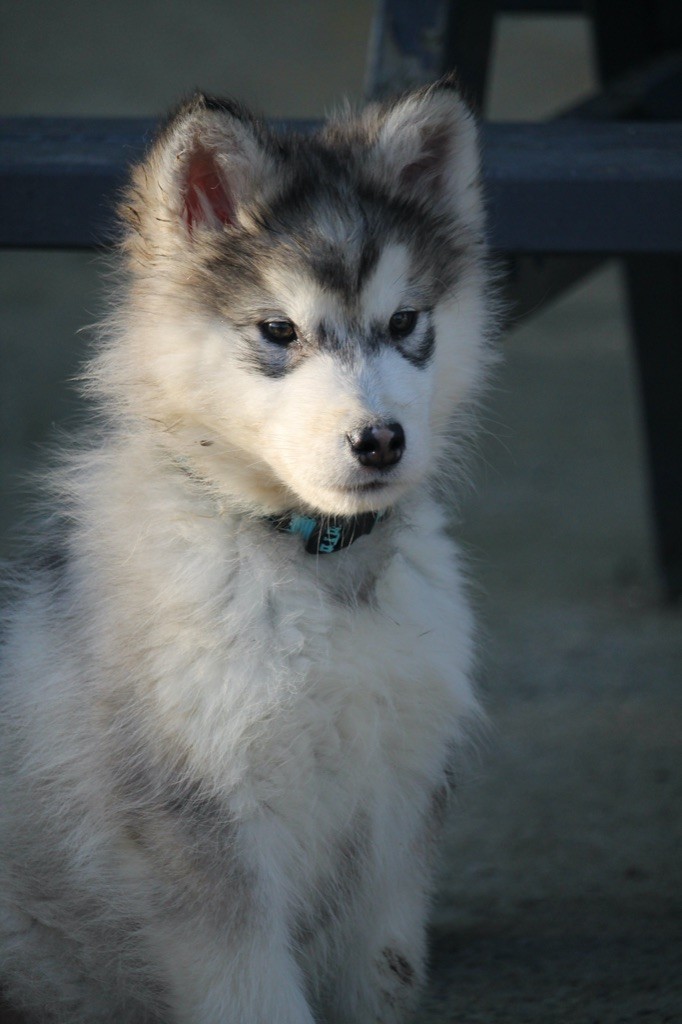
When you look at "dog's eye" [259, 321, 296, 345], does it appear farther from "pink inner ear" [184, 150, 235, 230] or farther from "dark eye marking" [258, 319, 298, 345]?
"pink inner ear" [184, 150, 235, 230]

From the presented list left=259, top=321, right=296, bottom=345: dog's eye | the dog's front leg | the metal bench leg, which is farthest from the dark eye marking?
the metal bench leg

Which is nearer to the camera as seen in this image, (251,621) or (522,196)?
(251,621)

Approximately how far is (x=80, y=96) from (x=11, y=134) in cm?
608

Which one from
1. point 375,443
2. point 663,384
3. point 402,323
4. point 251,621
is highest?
point 402,323

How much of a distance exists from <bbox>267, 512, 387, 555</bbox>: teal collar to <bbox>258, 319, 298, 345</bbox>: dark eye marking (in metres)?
0.33

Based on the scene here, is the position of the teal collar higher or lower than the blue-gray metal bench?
lower

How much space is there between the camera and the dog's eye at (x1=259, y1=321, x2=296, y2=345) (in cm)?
226

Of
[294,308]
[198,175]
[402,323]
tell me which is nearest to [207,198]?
[198,175]

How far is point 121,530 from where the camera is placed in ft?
7.82

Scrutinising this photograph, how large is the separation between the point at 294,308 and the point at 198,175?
0.35 metres

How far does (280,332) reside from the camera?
7.43ft

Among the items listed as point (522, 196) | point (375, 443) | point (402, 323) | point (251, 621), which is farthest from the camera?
point (522, 196)

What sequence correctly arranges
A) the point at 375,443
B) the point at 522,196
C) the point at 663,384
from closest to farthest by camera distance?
the point at 375,443 → the point at 522,196 → the point at 663,384

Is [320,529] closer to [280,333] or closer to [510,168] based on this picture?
[280,333]
